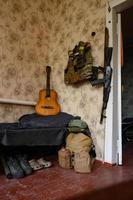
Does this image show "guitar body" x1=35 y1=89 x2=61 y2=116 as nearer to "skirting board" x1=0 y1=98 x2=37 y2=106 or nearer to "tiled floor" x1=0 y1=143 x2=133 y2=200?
"skirting board" x1=0 y1=98 x2=37 y2=106

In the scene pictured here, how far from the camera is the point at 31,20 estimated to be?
10.7ft

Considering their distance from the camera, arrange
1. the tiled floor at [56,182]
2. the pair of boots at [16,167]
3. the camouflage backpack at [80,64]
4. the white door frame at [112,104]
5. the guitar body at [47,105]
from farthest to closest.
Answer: the guitar body at [47,105] → the camouflage backpack at [80,64] → the white door frame at [112,104] → the pair of boots at [16,167] → the tiled floor at [56,182]

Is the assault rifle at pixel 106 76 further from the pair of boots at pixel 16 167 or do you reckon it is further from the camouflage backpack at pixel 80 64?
the pair of boots at pixel 16 167

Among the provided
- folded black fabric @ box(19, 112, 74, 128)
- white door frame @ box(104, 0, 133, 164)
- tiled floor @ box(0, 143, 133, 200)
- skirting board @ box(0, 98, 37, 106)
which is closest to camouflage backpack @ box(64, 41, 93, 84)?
white door frame @ box(104, 0, 133, 164)

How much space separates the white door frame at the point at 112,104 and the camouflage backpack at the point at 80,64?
30 centimetres

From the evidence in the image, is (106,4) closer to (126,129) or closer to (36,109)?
(36,109)

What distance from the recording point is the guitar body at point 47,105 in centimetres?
301

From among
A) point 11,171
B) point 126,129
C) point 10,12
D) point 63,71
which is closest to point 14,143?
point 11,171

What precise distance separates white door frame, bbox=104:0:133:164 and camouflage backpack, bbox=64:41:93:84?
0.30 metres

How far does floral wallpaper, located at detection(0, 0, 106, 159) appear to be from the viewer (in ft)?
9.12

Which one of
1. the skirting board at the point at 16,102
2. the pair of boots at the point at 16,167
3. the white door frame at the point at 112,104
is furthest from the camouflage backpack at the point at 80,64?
the pair of boots at the point at 16,167

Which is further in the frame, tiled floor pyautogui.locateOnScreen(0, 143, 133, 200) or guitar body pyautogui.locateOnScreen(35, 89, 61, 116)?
guitar body pyautogui.locateOnScreen(35, 89, 61, 116)

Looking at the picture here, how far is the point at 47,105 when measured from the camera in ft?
10.1

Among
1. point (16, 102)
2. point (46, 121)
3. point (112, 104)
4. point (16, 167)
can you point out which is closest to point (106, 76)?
point (112, 104)
